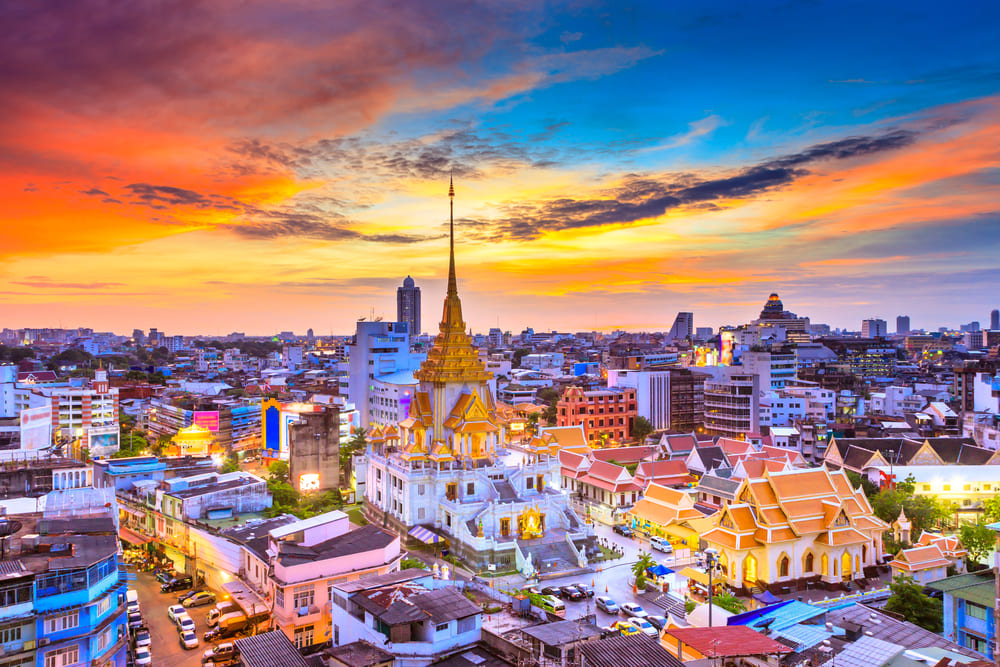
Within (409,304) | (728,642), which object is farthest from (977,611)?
(409,304)

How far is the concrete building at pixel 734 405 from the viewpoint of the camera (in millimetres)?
62344

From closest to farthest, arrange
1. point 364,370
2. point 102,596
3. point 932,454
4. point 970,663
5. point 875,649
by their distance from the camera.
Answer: point 970,663 < point 875,649 < point 102,596 < point 932,454 < point 364,370

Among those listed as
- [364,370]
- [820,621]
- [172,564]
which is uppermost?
[364,370]

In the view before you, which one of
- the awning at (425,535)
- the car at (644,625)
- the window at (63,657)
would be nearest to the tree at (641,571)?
the car at (644,625)

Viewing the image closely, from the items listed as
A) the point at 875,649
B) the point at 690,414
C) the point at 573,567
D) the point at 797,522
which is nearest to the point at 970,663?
the point at 875,649

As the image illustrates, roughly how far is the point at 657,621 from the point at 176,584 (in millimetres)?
21688

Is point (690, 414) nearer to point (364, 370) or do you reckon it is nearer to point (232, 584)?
point (364, 370)

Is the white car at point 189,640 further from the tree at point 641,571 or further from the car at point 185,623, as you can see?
the tree at point 641,571

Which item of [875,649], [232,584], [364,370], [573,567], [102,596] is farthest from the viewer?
[364,370]

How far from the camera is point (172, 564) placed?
3550 cm

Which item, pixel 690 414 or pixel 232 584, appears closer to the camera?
pixel 232 584

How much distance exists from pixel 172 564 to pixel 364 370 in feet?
116

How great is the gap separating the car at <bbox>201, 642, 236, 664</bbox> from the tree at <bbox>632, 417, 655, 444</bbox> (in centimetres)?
4431

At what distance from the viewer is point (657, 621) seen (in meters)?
26.8
